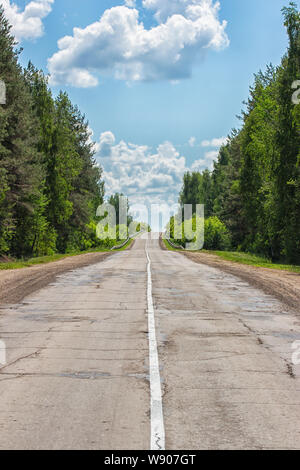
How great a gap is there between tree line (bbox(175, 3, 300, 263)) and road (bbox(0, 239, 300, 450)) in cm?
2019

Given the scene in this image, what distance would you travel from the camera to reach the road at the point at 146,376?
438 centimetres

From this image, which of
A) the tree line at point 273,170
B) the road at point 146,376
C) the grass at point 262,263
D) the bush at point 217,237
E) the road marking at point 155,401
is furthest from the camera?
the bush at point 217,237

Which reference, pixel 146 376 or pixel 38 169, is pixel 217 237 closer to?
pixel 38 169

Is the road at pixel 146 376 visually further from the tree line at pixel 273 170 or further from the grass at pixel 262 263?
the tree line at pixel 273 170

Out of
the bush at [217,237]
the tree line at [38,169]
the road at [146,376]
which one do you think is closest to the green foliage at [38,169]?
the tree line at [38,169]

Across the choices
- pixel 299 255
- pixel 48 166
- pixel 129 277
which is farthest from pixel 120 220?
pixel 129 277

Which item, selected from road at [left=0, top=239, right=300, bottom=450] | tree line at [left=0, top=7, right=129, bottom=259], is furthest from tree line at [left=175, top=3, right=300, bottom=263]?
road at [left=0, top=239, right=300, bottom=450]

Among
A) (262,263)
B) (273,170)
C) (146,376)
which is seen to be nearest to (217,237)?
(273,170)

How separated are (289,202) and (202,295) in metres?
19.7

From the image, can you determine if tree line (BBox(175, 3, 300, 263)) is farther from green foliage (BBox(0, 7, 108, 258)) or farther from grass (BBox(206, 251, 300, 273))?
green foliage (BBox(0, 7, 108, 258))

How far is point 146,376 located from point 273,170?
2943 cm

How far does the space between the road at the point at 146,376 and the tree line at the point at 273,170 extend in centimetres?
2019

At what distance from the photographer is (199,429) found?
4.47 meters

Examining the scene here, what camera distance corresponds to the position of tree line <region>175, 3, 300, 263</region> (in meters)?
31.8
